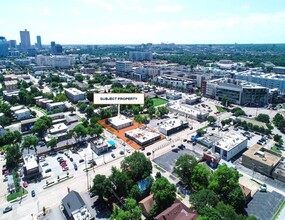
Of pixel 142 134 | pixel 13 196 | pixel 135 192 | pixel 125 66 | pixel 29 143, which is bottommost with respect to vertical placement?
pixel 13 196

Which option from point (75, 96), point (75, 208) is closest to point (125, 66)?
point (75, 96)

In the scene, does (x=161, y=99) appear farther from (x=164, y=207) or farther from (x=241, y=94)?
(x=164, y=207)

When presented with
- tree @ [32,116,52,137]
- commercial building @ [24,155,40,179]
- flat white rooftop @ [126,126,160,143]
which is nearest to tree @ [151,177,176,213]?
flat white rooftop @ [126,126,160,143]

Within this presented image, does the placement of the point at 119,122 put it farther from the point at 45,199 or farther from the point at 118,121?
the point at 45,199

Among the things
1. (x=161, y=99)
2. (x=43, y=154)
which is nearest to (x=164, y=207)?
(x=43, y=154)

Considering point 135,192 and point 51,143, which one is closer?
point 135,192

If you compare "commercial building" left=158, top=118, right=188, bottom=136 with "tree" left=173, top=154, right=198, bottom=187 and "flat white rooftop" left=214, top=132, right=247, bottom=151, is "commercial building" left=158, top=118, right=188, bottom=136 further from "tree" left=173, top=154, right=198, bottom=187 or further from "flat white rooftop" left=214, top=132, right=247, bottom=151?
"tree" left=173, top=154, right=198, bottom=187

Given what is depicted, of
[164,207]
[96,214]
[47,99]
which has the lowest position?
[96,214]
